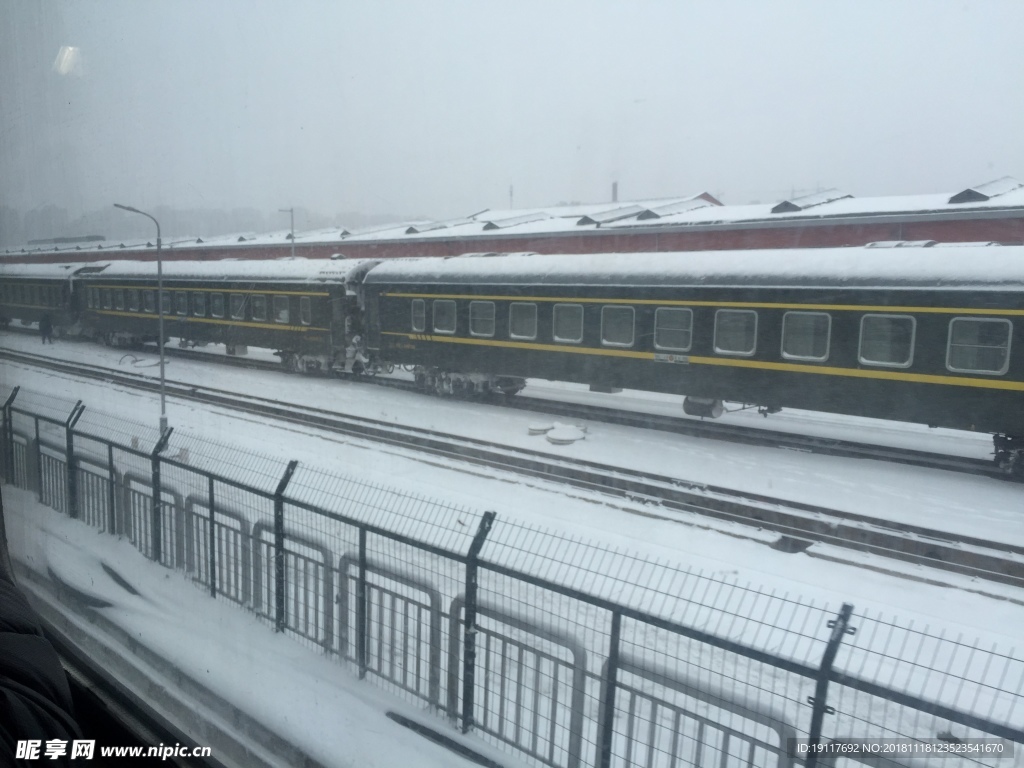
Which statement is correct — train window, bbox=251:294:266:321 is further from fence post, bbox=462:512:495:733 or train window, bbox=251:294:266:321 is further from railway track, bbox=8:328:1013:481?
fence post, bbox=462:512:495:733

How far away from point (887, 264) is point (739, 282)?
1592 millimetres

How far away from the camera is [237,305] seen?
8.60 m

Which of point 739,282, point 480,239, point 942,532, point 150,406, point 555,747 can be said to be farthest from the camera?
point 739,282

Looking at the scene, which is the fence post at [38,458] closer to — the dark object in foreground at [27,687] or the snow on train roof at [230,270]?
the snow on train roof at [230,270]

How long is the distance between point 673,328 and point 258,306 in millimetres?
5458

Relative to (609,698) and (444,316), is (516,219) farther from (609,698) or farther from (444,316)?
(444,316)

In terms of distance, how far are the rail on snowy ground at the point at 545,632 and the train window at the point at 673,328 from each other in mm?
4864

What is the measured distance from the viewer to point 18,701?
2.00 meters

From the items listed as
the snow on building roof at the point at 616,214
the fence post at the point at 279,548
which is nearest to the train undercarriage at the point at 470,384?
the snow on building roof at the point at 616,214

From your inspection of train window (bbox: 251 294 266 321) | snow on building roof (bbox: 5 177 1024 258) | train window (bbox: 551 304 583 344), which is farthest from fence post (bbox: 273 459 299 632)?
train window (bbox: 551 304 583 344)

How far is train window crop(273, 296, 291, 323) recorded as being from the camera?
30.0ft

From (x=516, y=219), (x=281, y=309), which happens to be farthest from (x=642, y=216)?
(x=281, y=309)

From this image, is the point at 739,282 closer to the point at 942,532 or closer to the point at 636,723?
the point at 942,532

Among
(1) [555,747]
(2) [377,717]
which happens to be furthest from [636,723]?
(2) [377,717]
